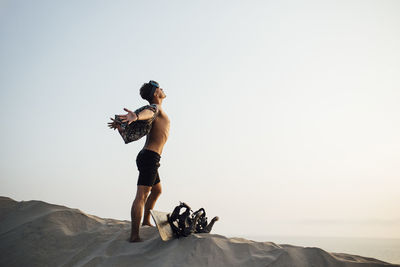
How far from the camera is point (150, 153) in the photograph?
184 inches

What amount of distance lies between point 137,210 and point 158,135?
1.16 metres

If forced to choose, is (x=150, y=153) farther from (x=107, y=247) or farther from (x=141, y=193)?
(x=107, y=247)

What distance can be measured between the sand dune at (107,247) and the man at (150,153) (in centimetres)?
40

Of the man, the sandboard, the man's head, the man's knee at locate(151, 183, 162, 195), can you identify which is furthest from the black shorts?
the man's head

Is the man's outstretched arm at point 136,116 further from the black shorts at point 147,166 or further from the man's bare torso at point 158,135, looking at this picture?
the black shorts at point 147,166

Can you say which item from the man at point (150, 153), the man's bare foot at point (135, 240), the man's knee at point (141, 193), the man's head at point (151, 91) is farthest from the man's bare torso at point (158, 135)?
the man's bare foot at point (135, 240)

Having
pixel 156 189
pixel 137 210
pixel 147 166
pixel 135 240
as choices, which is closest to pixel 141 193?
pixel 137 210

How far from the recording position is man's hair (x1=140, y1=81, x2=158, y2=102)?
5.08 m

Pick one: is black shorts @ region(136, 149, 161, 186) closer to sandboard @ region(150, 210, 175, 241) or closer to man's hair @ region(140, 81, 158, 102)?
sandboard @ region(150, 210, 175, 241)

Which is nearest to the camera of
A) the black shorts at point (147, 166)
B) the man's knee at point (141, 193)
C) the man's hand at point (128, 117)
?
the man's hand at point (128, 117)

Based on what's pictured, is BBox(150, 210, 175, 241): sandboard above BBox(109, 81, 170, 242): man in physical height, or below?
below

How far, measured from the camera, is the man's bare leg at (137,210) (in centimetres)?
436

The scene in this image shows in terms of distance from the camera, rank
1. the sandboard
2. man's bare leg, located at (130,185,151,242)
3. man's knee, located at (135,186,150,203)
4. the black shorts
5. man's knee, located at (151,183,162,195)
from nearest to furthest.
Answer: the sandboard < man's bare leg, located at (130,185,151,242) < man's knee, located at (135,186,150,203) < the black shorts < man's knee, located at (151,183,162,195)

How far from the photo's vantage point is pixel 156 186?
16.4 feet
